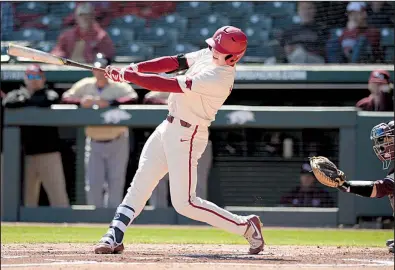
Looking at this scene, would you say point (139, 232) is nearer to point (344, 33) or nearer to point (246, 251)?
point (246, 251)

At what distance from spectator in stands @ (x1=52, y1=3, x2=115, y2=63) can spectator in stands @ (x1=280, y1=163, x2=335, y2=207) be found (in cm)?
323

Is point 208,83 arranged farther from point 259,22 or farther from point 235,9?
point 235,9

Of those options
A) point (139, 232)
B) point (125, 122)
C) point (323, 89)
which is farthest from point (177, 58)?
point (323, 89)

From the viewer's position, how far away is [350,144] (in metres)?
10.3

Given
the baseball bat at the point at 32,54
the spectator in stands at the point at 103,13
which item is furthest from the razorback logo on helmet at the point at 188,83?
the spectator in stands at the point at 103,13

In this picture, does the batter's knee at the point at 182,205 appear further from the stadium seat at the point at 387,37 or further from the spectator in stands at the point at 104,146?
the stadium seat at the point at 387,37

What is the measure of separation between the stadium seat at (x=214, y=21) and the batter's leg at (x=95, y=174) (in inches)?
106

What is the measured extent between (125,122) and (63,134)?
84 cm

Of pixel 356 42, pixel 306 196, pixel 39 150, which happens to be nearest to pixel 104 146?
pixel 39 150

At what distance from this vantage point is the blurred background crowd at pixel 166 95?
10.3m

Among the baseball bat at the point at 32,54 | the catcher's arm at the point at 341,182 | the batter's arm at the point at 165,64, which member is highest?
the baseball bat at the point at 32,54

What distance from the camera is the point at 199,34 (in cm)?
1215

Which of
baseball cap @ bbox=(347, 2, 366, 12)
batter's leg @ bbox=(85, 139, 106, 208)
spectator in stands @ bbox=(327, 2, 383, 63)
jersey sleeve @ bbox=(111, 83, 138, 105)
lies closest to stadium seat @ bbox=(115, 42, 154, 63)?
jersey sleeve @ bbox=(111, 83, 138, 105)

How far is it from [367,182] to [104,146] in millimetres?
4663
